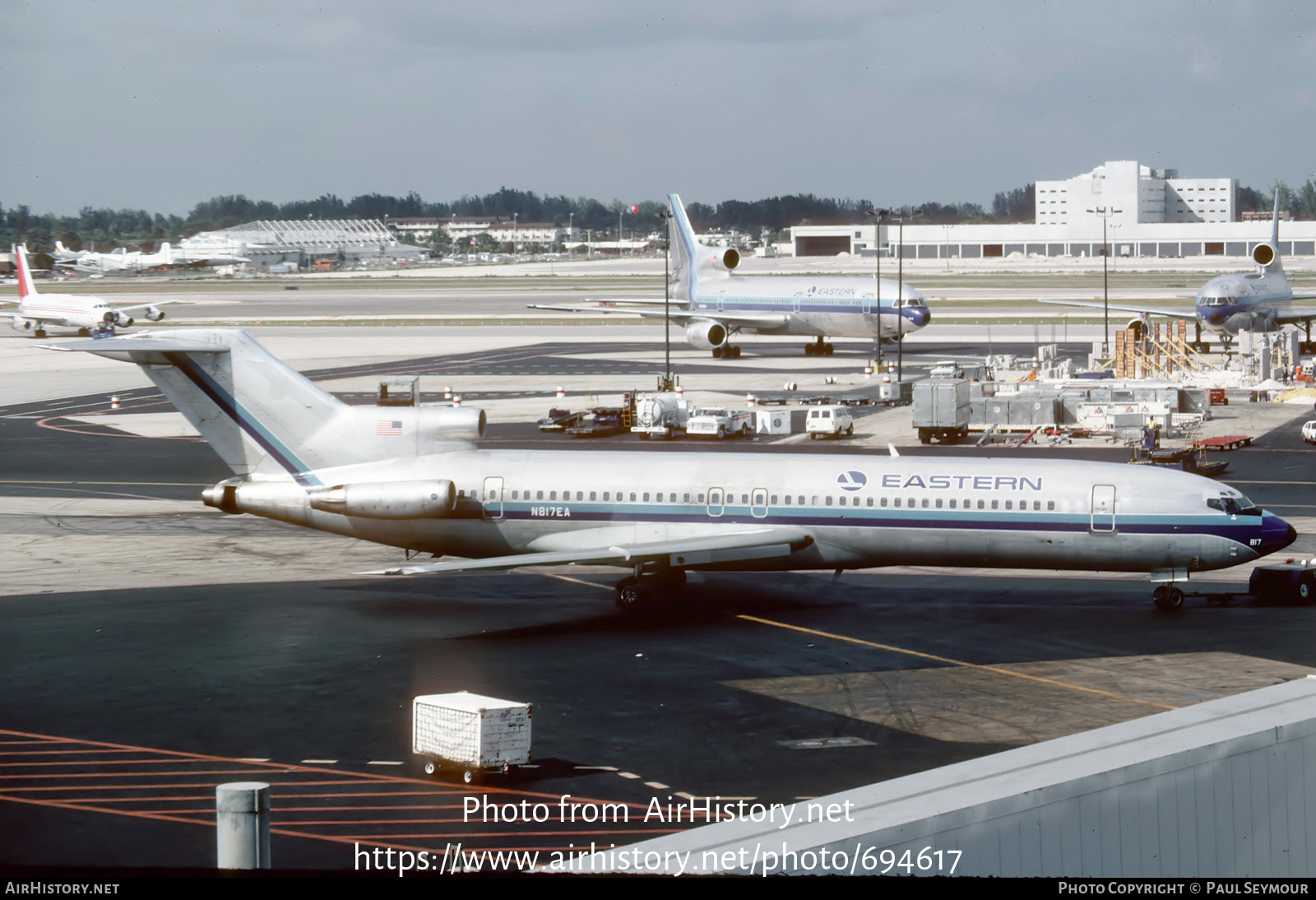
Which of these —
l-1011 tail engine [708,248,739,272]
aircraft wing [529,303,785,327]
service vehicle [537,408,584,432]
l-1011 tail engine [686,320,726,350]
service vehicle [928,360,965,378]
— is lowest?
service vehicle [537,408,584,432]

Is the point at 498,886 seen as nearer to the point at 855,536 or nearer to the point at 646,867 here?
the point at 646,867

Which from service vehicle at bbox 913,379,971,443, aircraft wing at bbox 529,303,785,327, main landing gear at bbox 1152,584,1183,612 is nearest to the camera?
main landing gear at bbox 1152,584,1183,612

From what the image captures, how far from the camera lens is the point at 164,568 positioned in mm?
40688

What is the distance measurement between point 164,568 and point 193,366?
6.98m

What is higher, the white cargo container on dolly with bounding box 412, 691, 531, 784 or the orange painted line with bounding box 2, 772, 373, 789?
the white cargo container on dolly with bounding box 412, 691, 531, 784

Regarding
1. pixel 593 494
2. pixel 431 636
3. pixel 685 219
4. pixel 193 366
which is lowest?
pixel 431 636

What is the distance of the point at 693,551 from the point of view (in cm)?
3406

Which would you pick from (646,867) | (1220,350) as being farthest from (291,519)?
(1220,350)

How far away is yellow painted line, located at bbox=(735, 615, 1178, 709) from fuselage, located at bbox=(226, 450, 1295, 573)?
1611 millimetres

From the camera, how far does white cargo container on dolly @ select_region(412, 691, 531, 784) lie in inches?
894

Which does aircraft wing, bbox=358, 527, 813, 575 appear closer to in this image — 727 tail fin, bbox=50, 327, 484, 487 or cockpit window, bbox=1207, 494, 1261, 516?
727 tail fin, bbox=50, 327, 484, 487

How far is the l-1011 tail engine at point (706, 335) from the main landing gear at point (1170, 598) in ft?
217

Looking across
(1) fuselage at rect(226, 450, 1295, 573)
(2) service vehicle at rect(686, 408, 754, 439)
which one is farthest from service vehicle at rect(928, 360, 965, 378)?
(1) fuselage at rect(226, 450, 1295, 573)

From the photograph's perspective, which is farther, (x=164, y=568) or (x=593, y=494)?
(x=164, y=568)
